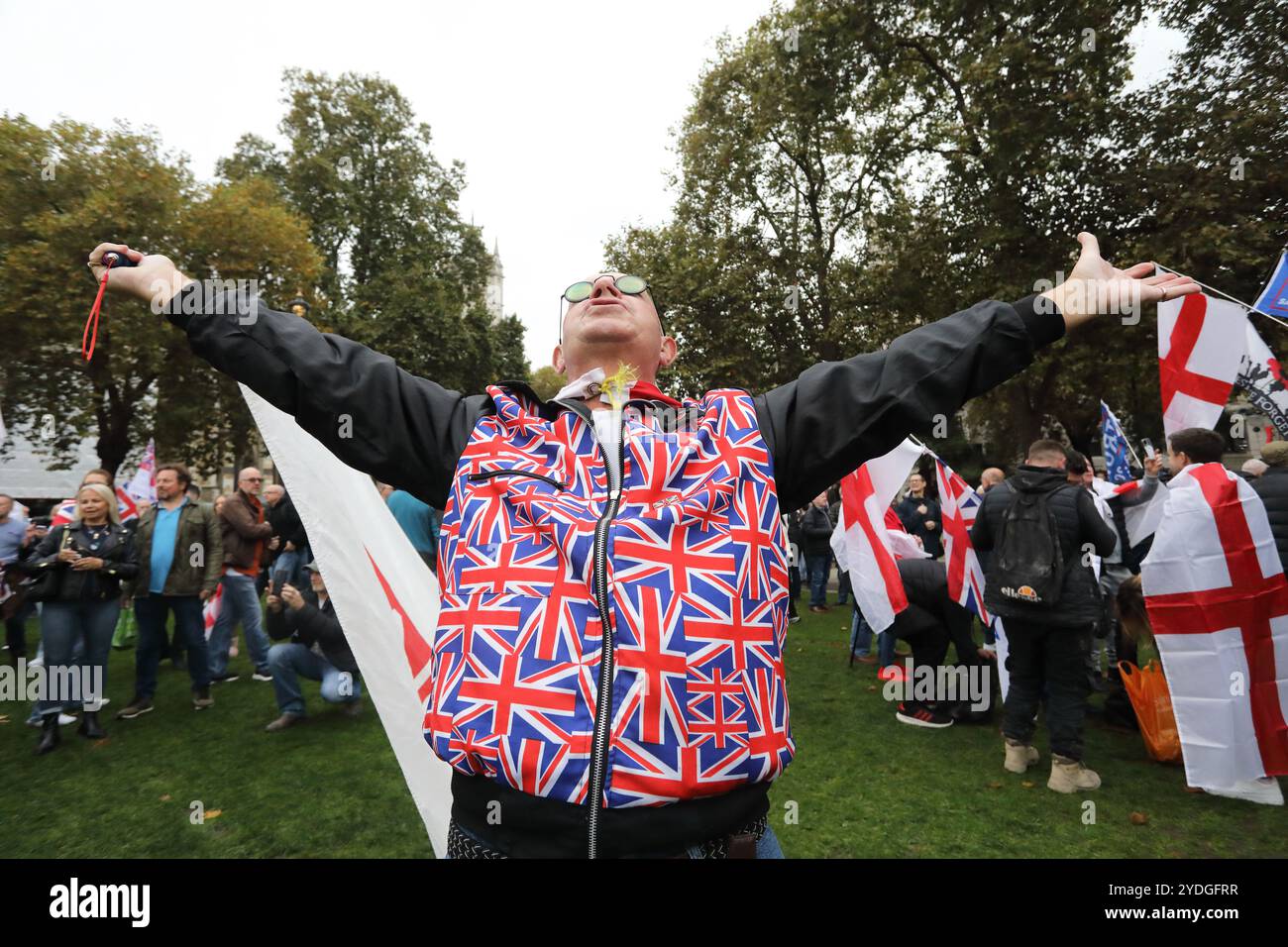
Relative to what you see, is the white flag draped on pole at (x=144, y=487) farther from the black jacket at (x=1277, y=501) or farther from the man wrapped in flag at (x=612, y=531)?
the black jacket at (x=1277, y=501)

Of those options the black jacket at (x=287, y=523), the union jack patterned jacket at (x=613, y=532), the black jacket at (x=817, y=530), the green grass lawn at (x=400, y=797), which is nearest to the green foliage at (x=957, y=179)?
the black jacket at (x=817, y=530)

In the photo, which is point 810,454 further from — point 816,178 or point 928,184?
point 816,178

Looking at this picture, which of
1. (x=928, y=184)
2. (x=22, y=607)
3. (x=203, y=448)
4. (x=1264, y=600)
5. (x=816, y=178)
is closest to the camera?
(x=1264, y=600)

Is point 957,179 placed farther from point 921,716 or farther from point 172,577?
point 172,577

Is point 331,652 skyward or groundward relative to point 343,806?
skyward

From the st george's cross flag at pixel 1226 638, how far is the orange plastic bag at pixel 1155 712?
81cm

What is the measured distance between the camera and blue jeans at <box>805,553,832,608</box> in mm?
12391

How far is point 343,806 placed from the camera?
4.78m

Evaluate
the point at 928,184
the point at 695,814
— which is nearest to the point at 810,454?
the point at 695,814

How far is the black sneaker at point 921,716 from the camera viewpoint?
659 cm

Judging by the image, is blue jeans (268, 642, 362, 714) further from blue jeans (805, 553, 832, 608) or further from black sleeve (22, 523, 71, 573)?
blue jeans (805, 553, 832, 608)

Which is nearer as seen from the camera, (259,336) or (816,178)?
(259,336)

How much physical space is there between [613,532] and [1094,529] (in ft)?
16.0
